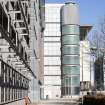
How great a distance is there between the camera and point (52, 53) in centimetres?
12712

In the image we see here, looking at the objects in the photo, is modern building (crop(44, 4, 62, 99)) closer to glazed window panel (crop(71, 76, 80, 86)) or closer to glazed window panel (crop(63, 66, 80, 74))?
glazed window panel (crop(63, 66, 80, 74))

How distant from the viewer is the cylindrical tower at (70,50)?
392 feet

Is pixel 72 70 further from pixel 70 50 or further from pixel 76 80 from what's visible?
pixel 70 50

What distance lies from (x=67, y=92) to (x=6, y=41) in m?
97.7

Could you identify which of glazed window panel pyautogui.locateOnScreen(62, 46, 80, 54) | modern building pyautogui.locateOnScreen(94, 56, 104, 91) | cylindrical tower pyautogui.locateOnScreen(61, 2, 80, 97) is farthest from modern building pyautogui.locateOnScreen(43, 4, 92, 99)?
modern building pyautogui.locateOnScreen(94, 56, 104, 91)

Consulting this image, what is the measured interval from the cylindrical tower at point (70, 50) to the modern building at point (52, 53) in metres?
2.32

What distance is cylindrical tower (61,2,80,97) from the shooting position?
392ft

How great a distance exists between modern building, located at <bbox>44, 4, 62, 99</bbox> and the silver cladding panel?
11.1 feet

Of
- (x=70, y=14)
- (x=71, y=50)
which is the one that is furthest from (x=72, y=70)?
(x=70, y=14)

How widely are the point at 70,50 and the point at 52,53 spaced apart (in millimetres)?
8276

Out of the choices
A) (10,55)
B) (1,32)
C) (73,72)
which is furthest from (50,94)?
(1,32)

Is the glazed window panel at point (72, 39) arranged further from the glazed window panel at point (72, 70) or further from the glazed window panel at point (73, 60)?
the glazed window panel at point (72, 70)

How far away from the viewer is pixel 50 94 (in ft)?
413

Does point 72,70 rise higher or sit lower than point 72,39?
lower
